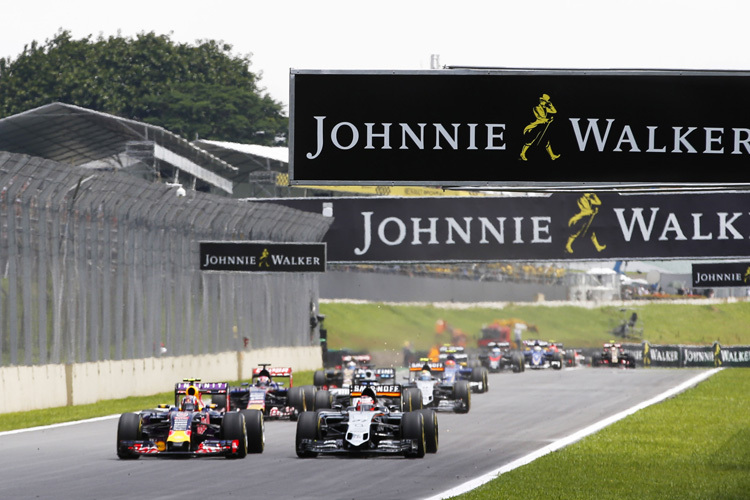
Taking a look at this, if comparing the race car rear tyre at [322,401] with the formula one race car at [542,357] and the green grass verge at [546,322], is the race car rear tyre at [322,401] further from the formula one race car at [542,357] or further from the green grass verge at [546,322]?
the green grass verge at [546,322]

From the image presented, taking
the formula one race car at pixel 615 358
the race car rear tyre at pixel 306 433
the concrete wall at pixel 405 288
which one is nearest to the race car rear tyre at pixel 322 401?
the race car rear tyre at pixel 306 433

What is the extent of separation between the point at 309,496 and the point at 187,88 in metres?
79.9

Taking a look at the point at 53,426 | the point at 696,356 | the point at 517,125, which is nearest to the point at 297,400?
the point at 53,426

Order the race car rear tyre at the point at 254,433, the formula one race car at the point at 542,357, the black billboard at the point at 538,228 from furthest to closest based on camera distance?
the formula one race car at the point at 542,357
the black billboard at the point at 538,228
the race car rear tyre at the point at 254,433

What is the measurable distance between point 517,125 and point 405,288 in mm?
58251

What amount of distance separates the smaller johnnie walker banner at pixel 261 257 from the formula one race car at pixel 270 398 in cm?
690

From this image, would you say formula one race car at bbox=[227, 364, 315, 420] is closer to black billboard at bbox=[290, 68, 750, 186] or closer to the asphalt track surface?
the asphalt track surface

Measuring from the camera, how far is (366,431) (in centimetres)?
1873

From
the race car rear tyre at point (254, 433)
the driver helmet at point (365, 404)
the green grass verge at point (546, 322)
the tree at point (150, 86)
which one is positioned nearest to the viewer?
the race car rear tyre at point (254, 433)

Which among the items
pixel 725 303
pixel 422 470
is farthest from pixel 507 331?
pixel 422 470

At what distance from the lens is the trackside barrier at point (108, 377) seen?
91.4ft

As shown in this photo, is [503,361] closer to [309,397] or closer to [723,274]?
[723,274]

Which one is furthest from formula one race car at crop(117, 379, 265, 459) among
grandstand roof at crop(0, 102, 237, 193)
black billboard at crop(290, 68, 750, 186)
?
grandstand roof at crop(0, 102, 237, 193)

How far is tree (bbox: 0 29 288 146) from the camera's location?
3413 inches
